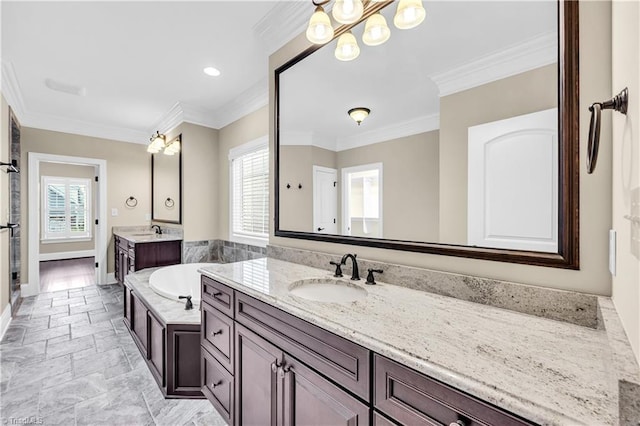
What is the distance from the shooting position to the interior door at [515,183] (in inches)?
39.2

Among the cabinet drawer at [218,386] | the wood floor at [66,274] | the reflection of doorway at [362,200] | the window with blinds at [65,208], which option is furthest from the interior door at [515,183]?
the window with blinds at [65,208]

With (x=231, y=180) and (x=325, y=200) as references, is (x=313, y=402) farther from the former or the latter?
(x=231, y=180)

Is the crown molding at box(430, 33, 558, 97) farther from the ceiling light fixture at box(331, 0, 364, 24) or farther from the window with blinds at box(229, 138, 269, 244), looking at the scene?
the window with blinds at box(229, 138, 269, 244)

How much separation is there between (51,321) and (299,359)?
372 centimetres

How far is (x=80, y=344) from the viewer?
107 inches

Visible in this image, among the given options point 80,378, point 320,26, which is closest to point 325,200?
point 320,26

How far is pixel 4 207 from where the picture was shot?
2.99 m

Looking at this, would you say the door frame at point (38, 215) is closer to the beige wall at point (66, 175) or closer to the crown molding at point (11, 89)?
the crown molding at point (11, 89)

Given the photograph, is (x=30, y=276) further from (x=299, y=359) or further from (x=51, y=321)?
(x=299, y=359)

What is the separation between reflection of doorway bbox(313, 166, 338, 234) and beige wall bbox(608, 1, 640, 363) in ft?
4.09

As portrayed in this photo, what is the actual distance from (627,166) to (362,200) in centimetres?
109

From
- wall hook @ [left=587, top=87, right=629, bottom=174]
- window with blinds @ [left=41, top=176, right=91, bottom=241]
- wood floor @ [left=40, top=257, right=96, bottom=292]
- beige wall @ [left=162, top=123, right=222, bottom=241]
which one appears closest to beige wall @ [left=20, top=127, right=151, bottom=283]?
wood floor @ [left=40, top=257, right=96, bottom=292]

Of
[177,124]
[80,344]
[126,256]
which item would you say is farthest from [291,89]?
[126,256]

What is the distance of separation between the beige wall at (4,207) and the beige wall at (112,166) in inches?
46.4
